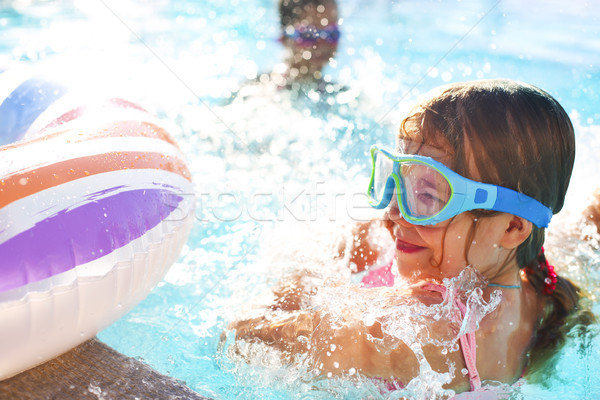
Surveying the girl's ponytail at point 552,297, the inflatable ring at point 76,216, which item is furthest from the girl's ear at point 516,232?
the inflatable ring at point 76,216

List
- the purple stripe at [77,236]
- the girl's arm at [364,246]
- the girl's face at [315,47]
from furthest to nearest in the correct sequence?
1. the girl's face at [315,47]
2. the girl's arm at [364,246]
3. the purple stripe at [77,236]

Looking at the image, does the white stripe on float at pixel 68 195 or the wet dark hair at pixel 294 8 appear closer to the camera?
the white stripe on float at pixel 68 195

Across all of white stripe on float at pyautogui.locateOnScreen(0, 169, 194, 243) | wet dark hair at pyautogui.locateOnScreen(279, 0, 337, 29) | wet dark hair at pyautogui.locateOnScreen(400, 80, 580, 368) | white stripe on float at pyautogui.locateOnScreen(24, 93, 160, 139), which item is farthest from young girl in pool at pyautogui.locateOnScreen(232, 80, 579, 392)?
wet dark hair at pyautogui.locateOnScreen(279, 0, 337, 29)

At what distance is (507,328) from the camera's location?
6.27 feet

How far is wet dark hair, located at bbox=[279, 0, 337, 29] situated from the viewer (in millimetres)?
5475

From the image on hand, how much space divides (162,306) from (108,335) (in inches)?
11.8

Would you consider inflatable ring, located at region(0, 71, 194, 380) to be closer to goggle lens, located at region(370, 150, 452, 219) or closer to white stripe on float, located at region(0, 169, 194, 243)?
white stripe on float, located at region(0, 169, 194, 243)

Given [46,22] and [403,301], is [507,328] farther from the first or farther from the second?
[46,22]

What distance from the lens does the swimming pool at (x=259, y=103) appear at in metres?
2.21

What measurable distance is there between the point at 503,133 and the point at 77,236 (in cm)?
125

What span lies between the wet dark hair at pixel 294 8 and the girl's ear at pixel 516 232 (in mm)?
4116

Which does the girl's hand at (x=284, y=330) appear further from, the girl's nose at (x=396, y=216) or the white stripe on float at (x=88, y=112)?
the white stripe on float at (x=88, y=112)

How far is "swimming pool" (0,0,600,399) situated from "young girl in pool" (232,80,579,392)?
0.57 ft

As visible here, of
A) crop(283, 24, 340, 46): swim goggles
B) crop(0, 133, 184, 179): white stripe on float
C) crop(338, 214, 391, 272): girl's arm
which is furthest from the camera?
crop(283, 24, 340, 46): swim goggles
